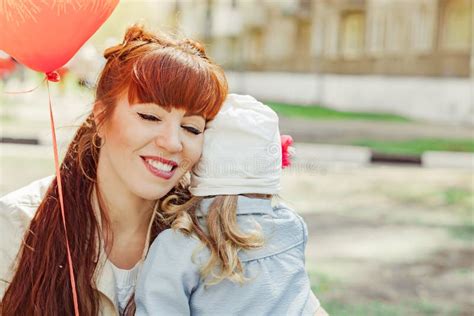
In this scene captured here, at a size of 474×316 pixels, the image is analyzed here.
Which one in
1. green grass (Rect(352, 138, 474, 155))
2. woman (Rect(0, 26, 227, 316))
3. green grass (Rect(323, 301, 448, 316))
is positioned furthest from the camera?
green grass (Rect(352, 138, 474, 155))

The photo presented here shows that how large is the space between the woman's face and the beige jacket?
24cm

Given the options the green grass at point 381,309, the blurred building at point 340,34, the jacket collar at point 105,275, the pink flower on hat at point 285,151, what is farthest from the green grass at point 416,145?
the jacket collar at point 105,275

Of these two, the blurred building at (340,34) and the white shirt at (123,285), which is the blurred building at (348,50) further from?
the white shirt at (123,285)

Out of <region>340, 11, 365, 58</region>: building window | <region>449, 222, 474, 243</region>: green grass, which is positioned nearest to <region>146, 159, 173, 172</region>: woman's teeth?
<region>449, 222, 474, 243</region>: green grass

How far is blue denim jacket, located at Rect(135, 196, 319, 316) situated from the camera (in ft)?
6.90

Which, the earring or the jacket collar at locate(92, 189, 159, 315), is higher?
the earring

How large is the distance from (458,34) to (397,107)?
186cm

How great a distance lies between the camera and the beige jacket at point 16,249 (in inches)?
89.0

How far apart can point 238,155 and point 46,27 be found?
1.95 ft

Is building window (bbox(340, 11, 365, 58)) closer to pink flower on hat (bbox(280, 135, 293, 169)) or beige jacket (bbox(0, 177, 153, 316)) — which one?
pink flower on hat (bbox(280, 135, 293, 169))

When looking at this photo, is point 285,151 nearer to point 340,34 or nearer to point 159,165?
point 159,165

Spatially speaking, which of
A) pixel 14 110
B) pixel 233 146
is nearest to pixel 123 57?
pixel 233 146

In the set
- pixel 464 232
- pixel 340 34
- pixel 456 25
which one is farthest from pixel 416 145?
pixel 340 34

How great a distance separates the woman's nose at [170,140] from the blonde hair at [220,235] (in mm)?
165
